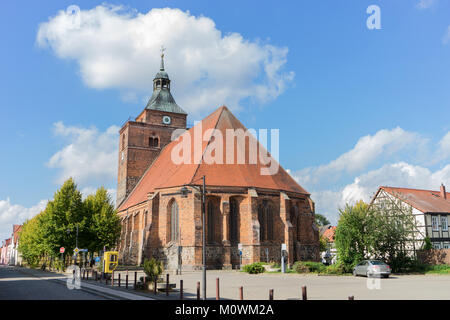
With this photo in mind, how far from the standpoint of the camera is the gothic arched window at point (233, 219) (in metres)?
37.5

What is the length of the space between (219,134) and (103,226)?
15858mm

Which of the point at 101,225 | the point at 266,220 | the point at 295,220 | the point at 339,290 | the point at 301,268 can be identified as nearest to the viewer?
the point at 339,290

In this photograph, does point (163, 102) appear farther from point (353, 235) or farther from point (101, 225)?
point (353, 235)

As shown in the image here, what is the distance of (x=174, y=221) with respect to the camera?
38.3m

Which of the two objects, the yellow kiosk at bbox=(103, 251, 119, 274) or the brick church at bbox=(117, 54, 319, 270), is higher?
the brick church at bbox=(117, 54, 319, 270)

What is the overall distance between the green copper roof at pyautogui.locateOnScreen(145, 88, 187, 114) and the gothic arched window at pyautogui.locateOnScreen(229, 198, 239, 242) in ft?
78.8

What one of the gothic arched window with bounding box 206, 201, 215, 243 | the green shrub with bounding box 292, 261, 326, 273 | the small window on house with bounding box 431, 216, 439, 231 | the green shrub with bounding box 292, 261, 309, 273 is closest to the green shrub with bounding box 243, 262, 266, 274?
the green shrub with bounding box 292, 261, 326, 273

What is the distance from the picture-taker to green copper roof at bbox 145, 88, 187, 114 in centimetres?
5716

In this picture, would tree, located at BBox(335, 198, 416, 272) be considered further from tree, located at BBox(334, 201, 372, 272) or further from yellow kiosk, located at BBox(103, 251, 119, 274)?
yellow kiosk, located at BBox(103, 251, 119, 274)

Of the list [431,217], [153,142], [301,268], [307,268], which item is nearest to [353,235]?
[307,268]

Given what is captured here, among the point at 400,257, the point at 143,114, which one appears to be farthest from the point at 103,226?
the point at 400,257

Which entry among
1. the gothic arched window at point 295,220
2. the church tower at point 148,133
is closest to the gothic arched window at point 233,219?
the gothic arched window at point 295,220

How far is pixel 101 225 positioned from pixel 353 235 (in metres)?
26.1

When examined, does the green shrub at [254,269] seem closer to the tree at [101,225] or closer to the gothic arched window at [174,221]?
the gothic arched window at [174,221]
